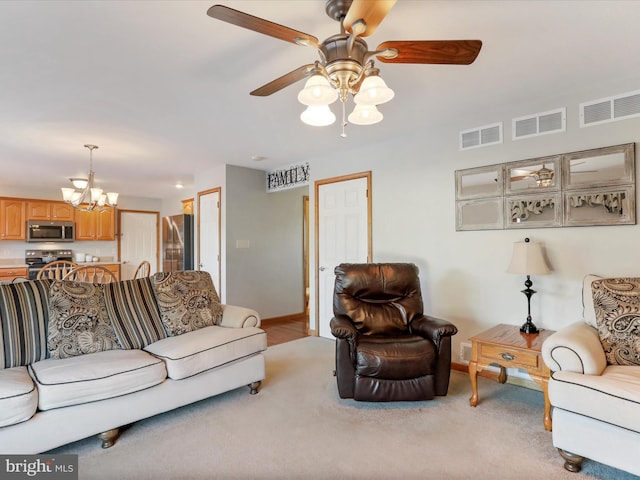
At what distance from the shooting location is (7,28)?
6.05ft

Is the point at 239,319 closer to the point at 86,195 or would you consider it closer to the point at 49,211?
the point at 86,195

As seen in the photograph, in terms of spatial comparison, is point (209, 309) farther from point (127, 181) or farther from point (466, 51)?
point (127, 181)

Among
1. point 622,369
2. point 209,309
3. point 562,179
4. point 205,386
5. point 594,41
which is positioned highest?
point 594,41

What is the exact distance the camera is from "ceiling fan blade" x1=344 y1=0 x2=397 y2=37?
1.27m

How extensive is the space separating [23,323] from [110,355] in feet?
1.89

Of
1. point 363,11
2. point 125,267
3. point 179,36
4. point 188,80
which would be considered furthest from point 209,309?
point 125,267

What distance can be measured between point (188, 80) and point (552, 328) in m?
3.34

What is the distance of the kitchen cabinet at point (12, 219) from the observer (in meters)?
6.23

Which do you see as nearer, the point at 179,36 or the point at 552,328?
the point at 179,36

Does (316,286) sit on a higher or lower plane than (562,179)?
lower

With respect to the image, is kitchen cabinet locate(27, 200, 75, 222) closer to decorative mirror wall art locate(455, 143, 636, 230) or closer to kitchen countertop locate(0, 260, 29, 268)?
kitchen countertop locate(0, 260, 29, 268)

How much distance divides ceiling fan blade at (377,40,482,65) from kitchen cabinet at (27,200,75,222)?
7432mm

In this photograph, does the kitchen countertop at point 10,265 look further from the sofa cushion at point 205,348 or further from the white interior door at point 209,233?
the sofa cushion at point 205,348

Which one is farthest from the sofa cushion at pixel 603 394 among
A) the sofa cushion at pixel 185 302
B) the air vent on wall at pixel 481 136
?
the sofa cushion at pixel 185 302
